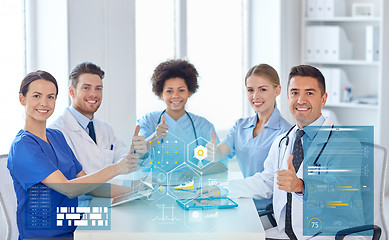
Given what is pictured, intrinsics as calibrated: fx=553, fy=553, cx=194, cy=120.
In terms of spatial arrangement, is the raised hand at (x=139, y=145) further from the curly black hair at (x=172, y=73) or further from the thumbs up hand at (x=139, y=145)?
the curly black hair at (x=172, y=73)

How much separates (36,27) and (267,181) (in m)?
1.87

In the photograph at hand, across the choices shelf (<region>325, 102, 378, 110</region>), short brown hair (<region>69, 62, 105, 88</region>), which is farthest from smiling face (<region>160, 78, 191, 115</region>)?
shelf (<region>325, 102, 378, 110</region>)

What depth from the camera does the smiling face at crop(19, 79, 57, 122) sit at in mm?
2199

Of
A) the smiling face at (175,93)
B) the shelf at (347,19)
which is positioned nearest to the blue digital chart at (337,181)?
the smiling face at (175,93)

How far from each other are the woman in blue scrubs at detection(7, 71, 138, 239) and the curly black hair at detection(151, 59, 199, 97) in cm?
88

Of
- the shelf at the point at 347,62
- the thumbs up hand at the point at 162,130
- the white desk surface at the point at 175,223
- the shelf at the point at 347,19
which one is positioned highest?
the shelf at the point at 347,19

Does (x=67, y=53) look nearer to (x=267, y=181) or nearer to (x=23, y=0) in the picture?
(x=23, y=0)

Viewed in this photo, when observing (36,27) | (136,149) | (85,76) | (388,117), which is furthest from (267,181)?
(388,117)

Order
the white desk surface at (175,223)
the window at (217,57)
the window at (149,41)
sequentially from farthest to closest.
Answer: the window at (217,57) < the window at (149,41) < the white desk surface at (175,223)

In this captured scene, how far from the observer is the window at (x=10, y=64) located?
3.38m

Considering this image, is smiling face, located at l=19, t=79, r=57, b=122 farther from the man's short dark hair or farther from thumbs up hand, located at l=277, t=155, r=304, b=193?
the man's short dark hair

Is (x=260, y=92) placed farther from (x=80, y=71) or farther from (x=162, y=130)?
(x=80, y=71)

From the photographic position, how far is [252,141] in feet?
9.61

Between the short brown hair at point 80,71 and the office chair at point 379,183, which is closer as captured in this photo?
the office chair at point 379,183
